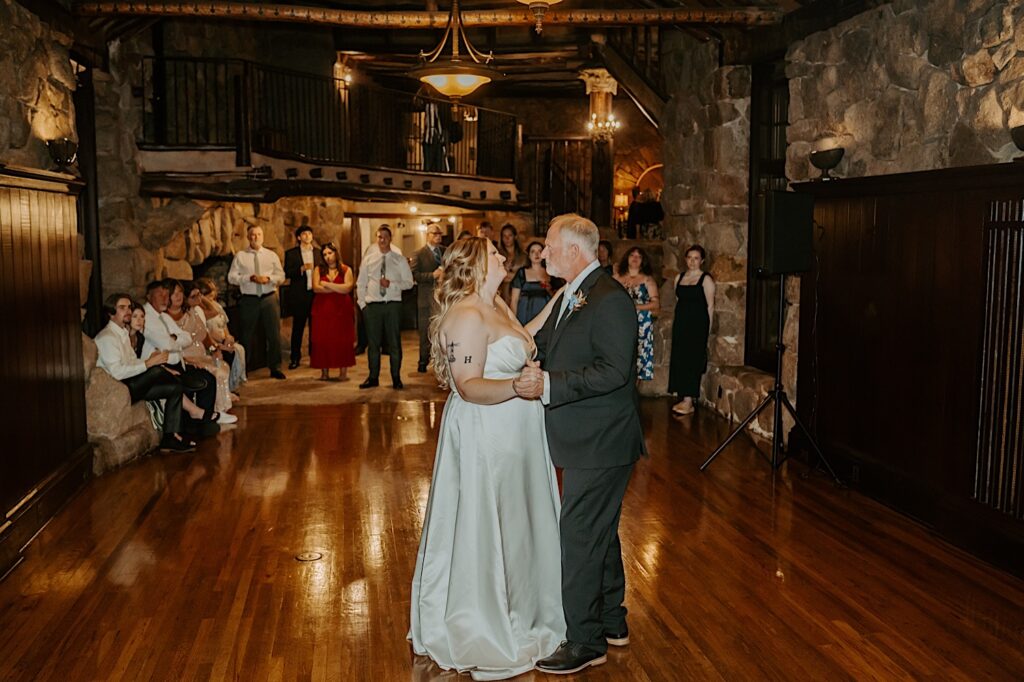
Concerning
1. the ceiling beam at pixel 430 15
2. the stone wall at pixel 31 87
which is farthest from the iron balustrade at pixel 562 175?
the stone wall at pixel 31 87

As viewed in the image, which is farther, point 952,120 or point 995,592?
point 952,120

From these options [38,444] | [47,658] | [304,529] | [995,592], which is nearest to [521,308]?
[304,529]

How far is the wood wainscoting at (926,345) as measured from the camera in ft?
15.7

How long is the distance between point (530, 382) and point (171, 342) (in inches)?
192

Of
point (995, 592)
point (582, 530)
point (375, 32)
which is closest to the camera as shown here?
point (582, 530)

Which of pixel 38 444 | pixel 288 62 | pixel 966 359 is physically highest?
pixel 288 62

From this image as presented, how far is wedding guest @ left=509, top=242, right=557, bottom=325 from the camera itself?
855 centimetres

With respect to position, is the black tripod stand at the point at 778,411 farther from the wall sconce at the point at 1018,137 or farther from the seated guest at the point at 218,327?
the seated guest at the point at 218,327

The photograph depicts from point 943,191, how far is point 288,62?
10455 millimetres

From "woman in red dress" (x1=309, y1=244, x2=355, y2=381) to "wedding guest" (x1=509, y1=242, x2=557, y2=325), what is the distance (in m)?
2.53

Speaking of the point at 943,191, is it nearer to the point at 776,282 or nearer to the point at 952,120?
the point at 952,120

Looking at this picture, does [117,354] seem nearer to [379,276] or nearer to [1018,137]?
[379,276]

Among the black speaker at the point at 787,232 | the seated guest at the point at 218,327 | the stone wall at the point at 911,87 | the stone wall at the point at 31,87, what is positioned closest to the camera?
the stone wall at the point at 911,87

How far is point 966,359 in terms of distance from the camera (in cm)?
511
